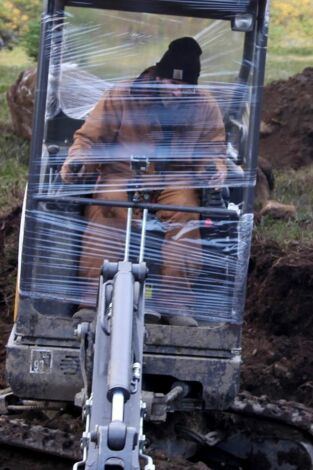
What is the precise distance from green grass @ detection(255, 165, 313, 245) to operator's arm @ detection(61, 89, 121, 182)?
4.26 meters

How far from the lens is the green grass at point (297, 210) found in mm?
10312

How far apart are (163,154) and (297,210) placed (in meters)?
5.87

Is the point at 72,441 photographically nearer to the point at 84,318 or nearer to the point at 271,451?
the point at 84,318

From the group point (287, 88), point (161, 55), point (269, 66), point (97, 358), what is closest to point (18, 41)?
point (269, 66)

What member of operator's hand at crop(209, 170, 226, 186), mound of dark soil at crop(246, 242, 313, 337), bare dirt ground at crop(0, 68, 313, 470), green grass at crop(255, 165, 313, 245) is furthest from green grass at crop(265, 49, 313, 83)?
operator's hand at crop(209, 170, 226, 186)

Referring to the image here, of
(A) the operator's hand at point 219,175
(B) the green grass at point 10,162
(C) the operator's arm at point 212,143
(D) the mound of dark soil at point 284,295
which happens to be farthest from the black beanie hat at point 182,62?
(B) the green grass at point 10,162

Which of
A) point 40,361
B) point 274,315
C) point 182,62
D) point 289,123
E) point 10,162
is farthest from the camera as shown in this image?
point 289,123

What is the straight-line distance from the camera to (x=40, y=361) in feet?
18.9

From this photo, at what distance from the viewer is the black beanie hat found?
5953 mm

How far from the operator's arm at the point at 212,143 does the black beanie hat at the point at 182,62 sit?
157 millimetres

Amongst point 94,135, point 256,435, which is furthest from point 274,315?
point 94,135

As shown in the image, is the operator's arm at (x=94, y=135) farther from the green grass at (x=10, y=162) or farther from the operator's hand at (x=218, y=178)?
the green grass at (x=10, y=162)

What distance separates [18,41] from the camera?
23656 mm

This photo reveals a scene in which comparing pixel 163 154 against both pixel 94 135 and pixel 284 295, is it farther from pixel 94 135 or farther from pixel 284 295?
pixel 284 295
